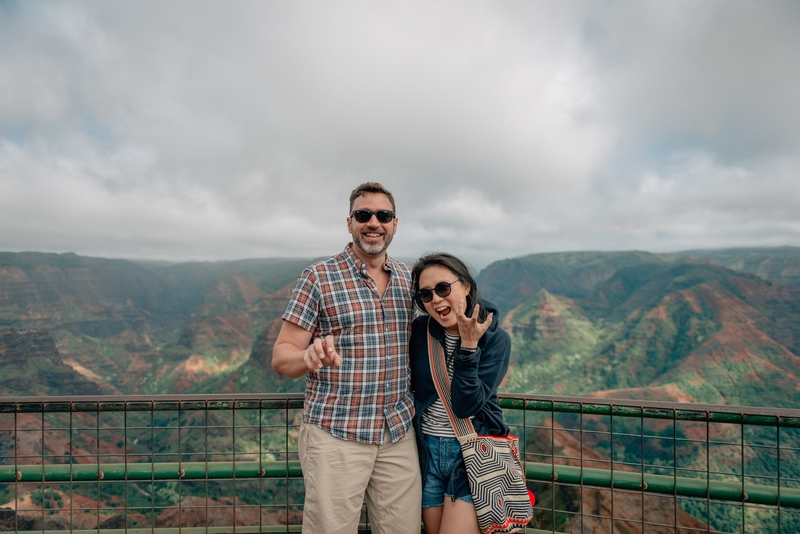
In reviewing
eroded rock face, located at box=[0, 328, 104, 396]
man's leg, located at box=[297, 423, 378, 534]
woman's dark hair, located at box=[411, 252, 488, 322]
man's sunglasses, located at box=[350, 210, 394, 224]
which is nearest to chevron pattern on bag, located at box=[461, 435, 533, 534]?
man's leg, located at box=[297, 423, 378, 534]

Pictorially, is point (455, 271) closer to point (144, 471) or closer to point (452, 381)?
point (452, 381)

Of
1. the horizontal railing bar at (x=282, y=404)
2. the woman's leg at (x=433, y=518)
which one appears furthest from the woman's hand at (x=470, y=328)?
the horizontal railing bar at (x=282, y=404)

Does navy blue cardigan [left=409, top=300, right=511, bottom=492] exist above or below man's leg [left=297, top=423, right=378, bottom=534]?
above

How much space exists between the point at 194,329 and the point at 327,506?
455 ft

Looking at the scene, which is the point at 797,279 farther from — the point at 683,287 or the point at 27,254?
the point at 27,254

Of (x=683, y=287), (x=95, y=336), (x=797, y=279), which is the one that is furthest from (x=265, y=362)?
(x=797, y=279)

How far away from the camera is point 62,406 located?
3543 millimetres

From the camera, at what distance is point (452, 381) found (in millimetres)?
2529

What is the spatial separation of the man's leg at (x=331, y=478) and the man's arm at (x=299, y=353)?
445mm

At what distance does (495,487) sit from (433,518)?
50 centimetres

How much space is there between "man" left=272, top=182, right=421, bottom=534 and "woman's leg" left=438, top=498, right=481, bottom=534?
0.25m

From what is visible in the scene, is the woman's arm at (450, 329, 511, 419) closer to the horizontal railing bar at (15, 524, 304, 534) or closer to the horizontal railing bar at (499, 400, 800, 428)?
the horizontal railing bar at (499, 400, 800, 428)

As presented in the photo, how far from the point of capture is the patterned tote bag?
2.50 meters

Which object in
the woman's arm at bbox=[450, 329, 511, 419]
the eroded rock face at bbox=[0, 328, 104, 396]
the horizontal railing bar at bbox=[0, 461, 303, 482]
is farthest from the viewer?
the eroded rock face at bbox=[0, 328, 104, 396]
